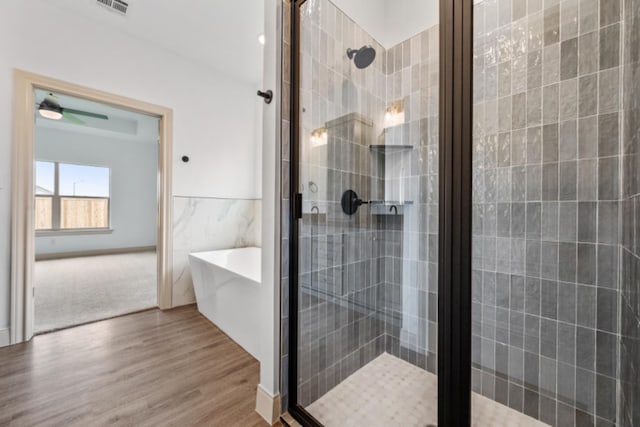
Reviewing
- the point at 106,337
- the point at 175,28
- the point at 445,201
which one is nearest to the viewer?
the point at 445,201

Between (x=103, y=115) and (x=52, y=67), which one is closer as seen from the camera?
(x=52, y=67)

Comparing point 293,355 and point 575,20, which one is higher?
point 575,20

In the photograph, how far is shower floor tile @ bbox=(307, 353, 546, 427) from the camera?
1271mm

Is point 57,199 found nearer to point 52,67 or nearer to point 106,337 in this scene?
point 52,67

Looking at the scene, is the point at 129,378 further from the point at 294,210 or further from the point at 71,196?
the point at 71,196

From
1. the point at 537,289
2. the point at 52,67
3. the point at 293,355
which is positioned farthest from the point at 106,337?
the point at 537,289

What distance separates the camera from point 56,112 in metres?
3.10

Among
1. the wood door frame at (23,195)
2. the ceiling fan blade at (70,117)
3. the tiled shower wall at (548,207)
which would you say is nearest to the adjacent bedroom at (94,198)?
the ceiling fan blade at (70,117)

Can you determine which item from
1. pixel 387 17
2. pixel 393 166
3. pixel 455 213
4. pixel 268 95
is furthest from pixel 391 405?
pixel 387 17

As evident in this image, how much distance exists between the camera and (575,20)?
1.23 metres

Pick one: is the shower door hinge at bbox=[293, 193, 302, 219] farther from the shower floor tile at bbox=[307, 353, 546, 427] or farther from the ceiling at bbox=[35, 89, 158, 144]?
Result: the ceiling at bbox=[35, 89, 158, 144]

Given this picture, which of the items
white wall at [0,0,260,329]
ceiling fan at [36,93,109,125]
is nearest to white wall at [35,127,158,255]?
ceiling fan at [36,93,109,125]

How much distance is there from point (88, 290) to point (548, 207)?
4.62m

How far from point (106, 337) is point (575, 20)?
3.66 meters
